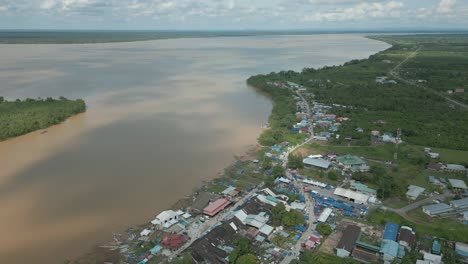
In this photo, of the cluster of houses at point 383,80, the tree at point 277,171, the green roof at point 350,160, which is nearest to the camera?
the tree at point 277,171

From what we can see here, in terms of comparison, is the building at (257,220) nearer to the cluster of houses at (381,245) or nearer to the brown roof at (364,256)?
the cluster of houses at (381,245)

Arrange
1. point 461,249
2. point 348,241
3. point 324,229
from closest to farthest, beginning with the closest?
1. point 461,249
2. point 348,241
3. point 324,229

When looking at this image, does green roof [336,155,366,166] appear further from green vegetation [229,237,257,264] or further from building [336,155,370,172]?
green vegetation [229,237,257,264]

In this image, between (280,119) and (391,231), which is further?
(280,119)

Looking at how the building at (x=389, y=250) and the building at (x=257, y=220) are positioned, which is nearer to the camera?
the building at (x=389, y=250)

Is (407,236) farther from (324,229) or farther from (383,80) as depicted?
(383,80)

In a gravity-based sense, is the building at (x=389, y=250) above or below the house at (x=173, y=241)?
below

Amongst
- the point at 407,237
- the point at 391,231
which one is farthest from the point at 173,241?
the point at 407,237

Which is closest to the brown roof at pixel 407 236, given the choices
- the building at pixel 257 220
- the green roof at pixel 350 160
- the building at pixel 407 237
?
the building at pixel 407 237
